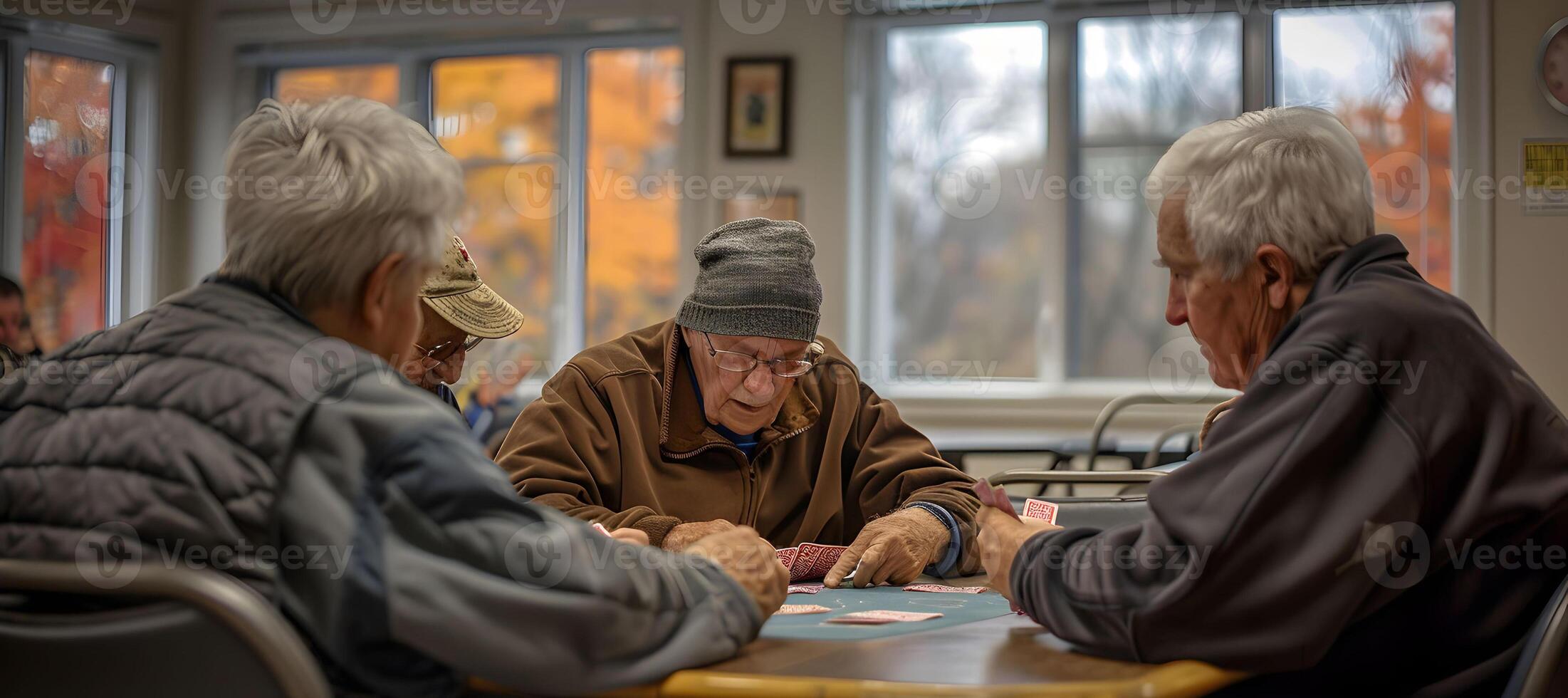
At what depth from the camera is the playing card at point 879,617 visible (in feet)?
5.08

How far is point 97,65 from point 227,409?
7.49m

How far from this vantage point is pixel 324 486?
3.59ft

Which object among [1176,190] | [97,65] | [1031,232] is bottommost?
A: [1176,190]

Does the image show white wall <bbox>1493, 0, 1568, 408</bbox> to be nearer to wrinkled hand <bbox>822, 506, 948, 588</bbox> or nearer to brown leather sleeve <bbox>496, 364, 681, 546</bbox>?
wrinkled hand <bbox>822, 506, 948, 588</bbox>

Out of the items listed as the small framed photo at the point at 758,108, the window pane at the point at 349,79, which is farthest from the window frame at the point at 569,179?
the small framed photo at the point at 758,108

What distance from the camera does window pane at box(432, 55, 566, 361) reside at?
7.16m

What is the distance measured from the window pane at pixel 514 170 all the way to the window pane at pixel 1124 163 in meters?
2.97

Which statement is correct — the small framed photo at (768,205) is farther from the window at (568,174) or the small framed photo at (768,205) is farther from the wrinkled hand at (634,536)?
the wrinkled hand at (634,536)

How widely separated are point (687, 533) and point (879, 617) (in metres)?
0.50

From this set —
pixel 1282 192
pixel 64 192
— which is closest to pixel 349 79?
pixel 64 192

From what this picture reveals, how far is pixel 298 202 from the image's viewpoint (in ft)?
4.15

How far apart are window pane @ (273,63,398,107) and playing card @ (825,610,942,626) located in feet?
21.1

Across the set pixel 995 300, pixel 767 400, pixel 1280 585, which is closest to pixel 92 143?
pixel 995 300

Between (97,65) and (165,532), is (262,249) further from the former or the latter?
(97,65)
